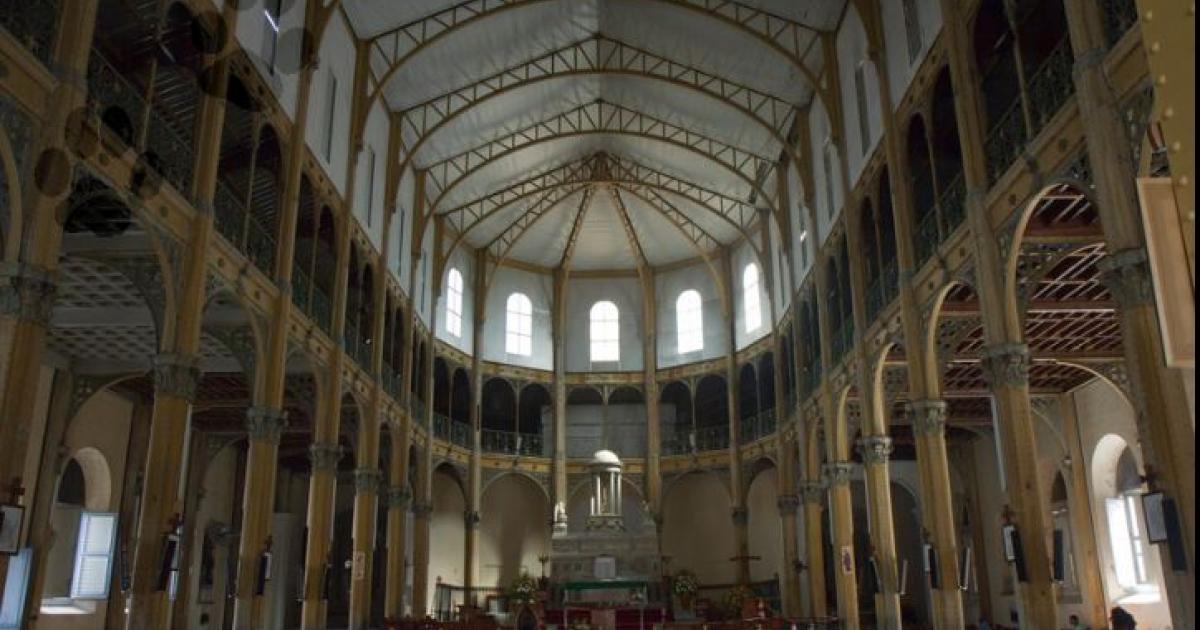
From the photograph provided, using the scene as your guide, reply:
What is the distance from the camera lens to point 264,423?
2059 cm

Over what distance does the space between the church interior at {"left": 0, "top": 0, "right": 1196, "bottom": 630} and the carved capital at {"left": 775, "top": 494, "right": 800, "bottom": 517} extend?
0.10 metres

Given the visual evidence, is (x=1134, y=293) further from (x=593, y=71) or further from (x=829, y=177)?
(x=593, y=71)

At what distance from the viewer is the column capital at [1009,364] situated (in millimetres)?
15758

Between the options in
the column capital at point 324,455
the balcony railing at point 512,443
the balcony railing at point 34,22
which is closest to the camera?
the balcony railing at point 34,22

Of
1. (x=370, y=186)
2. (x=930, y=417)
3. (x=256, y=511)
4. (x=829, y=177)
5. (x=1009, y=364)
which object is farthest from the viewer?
(x=370, y=186)

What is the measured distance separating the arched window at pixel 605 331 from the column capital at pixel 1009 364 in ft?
97.5

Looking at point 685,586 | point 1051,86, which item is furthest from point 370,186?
point 1051,86

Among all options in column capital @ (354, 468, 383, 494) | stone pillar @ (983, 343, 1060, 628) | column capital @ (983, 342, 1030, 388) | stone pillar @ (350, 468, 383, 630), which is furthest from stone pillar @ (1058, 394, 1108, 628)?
column capital @ (354, 468, 383, 494)

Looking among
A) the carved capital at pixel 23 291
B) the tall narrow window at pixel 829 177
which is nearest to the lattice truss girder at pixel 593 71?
the tall narrow window at pixel 829 177

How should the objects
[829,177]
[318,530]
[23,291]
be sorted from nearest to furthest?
[23,291] → [318,530] → [829,177]

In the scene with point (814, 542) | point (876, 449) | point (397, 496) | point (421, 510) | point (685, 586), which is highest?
point (876, 449)

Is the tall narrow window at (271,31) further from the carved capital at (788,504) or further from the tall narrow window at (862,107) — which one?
the carved capital at (788,504)

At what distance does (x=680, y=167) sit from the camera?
39.9m

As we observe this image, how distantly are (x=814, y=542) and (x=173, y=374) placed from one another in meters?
23.1
